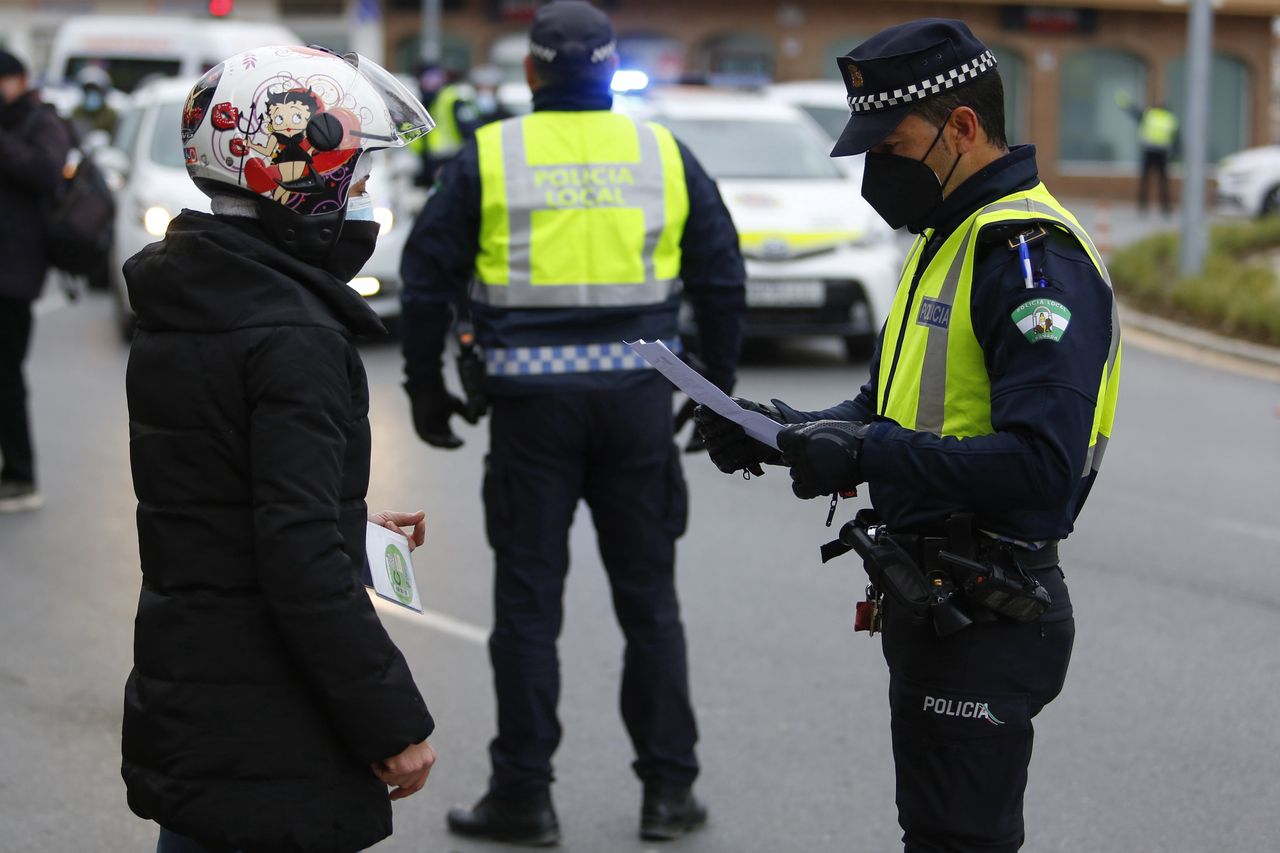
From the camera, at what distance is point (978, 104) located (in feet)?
9.89

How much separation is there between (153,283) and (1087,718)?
371 centimetres

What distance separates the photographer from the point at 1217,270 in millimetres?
16609

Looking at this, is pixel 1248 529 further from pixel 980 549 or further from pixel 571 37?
pixel 980 549

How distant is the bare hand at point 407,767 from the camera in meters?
2.68

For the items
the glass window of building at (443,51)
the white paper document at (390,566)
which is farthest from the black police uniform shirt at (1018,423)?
the glass window of building at (443,51)

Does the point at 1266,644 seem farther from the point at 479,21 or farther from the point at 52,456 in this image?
the point at 479,21

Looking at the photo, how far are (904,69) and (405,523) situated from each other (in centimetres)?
116

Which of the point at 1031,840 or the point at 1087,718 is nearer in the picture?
the point at 1031,840

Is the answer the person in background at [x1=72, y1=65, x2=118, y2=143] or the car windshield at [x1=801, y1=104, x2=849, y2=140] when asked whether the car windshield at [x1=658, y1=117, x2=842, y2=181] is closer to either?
the car windshield at [x1=801, y1=104, x2=849, y2=140]

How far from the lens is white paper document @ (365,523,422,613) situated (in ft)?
9.29

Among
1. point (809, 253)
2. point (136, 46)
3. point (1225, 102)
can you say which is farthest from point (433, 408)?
point (1225, 102)

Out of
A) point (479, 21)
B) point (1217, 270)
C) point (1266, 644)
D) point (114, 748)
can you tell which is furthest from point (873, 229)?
point (479, 21)

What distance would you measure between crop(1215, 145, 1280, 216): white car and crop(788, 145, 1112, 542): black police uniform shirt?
2541cm

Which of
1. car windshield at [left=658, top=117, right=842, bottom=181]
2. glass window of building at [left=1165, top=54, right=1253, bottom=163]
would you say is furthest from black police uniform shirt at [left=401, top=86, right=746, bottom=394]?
glass window of building at [left=1165, top=54, right=1253, bottom=163]
